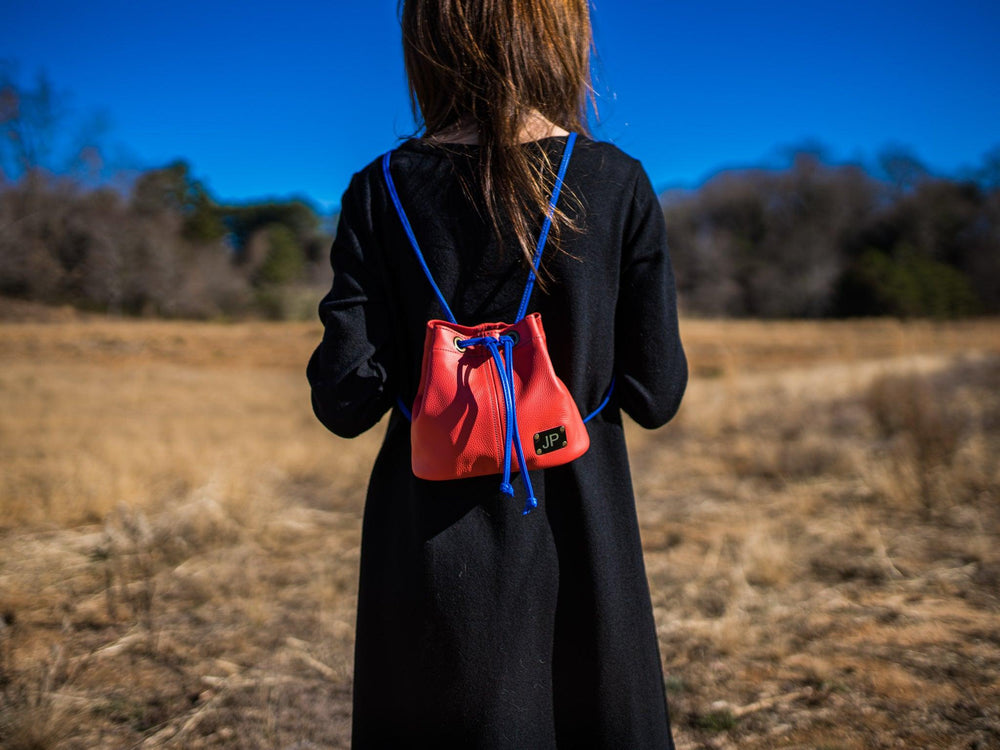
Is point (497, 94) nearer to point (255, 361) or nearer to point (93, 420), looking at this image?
point (93, 420)

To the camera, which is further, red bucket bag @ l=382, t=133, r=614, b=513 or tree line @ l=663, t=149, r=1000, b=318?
tree line @ l=663, t=149, r=1000, b=318

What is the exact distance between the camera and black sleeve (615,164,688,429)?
3.51ft

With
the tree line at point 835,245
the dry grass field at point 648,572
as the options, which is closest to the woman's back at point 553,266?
the dry grass field at point 648,572

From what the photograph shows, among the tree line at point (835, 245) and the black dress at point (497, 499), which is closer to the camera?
the black dress at point (497, 499)

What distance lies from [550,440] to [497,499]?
14 cm

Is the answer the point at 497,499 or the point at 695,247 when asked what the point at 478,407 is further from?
the point at 695,247

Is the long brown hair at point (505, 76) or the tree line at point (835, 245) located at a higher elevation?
the tree line at point (835, 245)

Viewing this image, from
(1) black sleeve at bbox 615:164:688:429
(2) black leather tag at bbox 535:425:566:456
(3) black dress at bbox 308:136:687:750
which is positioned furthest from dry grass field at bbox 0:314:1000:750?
(2) black leather tag at bbox 535:425:566:456

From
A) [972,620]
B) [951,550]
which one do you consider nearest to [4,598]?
[972,620]

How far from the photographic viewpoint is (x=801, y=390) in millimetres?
8109

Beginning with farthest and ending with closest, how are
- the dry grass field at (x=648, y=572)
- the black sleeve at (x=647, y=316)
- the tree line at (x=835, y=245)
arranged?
the tree line at (x=835, y=245) → the dry grass field at (x=648, y=572) → the black sleeve at (x=647, y=316)

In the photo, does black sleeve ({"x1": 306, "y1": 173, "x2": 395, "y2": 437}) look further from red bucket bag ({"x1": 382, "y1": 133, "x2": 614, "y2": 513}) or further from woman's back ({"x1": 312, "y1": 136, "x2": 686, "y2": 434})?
red bucket bag ({"x1": 382, "y1": 133, "x2": 614, "y2": 513})

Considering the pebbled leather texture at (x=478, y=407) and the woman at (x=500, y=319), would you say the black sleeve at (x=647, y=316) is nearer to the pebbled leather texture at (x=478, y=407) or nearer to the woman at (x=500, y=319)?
the woman at (x=500, y=319)

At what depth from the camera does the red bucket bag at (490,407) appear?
923 mm
